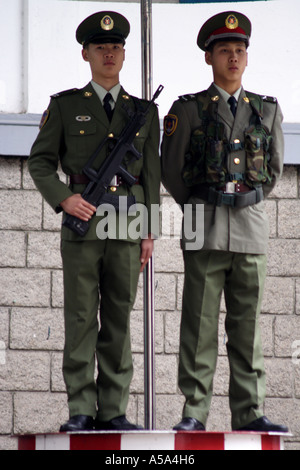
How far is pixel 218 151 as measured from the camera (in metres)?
4.32

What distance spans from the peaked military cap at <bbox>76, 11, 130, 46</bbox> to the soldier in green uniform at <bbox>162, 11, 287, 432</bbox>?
40 cm

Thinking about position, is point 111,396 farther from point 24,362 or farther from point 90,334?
point 24,362

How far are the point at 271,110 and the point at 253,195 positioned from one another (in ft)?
1.35

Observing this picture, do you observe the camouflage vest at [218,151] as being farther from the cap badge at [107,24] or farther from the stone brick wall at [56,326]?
the stone brick wall at [56,326]

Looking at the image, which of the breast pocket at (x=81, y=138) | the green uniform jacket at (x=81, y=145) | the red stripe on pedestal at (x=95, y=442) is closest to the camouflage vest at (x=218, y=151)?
the green uniform jacket at (x=81, y=145)

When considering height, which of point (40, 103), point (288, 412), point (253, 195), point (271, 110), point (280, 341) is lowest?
point (288, 412)

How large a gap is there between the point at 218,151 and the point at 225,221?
0.30 meters

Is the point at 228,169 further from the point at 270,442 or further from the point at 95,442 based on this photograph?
the point at 95,442

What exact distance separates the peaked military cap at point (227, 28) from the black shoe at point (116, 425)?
169cm

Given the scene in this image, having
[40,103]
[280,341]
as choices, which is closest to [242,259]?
[280,341]

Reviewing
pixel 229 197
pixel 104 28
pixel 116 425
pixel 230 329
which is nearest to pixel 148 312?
pixel 230 329

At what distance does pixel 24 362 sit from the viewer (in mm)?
5977

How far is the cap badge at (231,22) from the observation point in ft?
14.6

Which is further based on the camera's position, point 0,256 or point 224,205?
point 0,256
